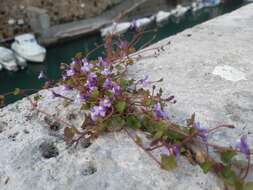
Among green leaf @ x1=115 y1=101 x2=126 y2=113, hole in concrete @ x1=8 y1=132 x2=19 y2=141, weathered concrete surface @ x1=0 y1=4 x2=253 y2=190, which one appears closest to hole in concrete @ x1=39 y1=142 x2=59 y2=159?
weathered concrete surface @ x1=0 y1=4 x2=253 y2=190

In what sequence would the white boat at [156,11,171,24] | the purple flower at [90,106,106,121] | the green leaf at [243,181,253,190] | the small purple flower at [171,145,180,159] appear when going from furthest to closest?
1. the white boat at [156,11,171,24]
2. the purple flower at [90,106,106,121]
3. the small purple flower at [171,145,180,159]
4. the green leaf at [243,181,253,190]

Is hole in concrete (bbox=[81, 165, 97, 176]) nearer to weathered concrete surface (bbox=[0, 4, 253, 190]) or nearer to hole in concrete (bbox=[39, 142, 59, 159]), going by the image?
weathered concrete surface (bbox=[0, 4, 253, 190])

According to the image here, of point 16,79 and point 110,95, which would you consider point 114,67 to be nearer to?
point 110,95

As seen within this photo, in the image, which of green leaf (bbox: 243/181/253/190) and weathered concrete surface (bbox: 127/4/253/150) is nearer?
green leaf (bbox: 243/181/253/190)

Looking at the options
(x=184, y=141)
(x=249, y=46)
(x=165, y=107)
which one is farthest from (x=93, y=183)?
(x=249, y=46)

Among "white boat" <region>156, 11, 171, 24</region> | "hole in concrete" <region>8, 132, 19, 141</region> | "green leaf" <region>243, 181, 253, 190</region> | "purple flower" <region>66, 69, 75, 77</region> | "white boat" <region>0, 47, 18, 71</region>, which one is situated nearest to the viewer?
"green leaf" <region>243, 181, 253, 190</region>

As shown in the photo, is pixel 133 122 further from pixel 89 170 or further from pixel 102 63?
pixel 102 63
